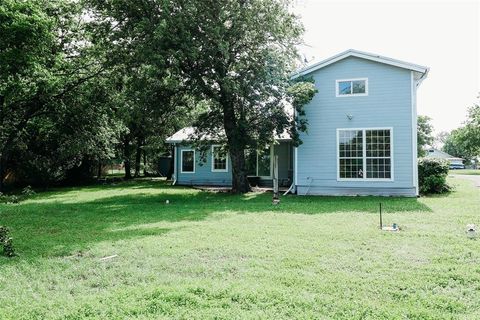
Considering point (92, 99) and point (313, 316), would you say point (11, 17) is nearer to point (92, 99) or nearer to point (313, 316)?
point (92, 99)

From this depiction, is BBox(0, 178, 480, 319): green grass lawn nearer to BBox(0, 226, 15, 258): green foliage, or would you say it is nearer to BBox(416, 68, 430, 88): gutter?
BBox(0, 226, 15, 258): green foliage

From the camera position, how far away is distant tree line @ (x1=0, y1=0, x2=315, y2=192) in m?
14.0

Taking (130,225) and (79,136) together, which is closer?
(130,225)

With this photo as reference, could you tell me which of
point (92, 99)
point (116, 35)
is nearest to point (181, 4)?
point (116, 35)

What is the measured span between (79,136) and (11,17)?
9479 mm

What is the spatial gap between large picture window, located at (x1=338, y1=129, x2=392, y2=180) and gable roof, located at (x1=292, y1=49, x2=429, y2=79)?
104 inches

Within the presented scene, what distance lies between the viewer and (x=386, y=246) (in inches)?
255

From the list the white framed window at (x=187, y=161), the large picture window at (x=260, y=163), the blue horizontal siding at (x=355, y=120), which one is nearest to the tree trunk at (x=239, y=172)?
the blue horizontal siding at (x=355, y=120)

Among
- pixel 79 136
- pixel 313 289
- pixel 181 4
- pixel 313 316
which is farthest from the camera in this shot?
pixel 79 136

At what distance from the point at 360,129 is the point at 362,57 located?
300cm

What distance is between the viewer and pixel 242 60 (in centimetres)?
1584

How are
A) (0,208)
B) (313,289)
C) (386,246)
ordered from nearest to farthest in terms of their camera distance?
(313,289), (386,246), (0,208)

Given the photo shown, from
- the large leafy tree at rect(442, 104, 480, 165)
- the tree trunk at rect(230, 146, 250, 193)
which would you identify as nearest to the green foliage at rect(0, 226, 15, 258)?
the tree trunk at rect(230, 146, 250, 193)

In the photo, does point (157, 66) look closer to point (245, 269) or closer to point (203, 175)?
point (203, 175)
